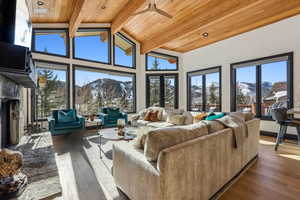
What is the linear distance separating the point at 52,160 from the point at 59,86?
11.7 ft

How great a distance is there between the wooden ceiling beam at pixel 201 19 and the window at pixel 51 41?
3.22 meters

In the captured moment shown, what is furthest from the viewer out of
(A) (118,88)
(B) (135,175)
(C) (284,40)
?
(A) (118,88)

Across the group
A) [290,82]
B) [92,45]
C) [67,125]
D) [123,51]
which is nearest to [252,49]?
[290,82]

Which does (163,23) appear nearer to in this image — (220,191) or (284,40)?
(284,40)

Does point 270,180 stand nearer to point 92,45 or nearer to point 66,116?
point 66,116

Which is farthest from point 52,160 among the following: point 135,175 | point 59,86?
point 59,86

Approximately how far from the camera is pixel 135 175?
155 centimetres

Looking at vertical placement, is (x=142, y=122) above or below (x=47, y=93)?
below

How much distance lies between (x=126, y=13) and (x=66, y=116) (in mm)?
3553

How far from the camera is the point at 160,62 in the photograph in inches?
289

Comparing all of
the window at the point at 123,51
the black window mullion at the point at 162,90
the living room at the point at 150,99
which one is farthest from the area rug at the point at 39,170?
the black window mullion at the point at 162,90

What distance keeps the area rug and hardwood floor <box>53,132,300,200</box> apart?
0.80ft

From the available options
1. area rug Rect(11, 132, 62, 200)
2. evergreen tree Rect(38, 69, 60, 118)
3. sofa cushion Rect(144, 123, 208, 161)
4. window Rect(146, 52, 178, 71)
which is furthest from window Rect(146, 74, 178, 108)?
sofa cushion Rect(144, 123, 208, 161)

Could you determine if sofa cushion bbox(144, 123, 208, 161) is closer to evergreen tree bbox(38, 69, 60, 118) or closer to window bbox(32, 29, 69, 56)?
evergreen tree bbox(38, 69, 60, 118)
